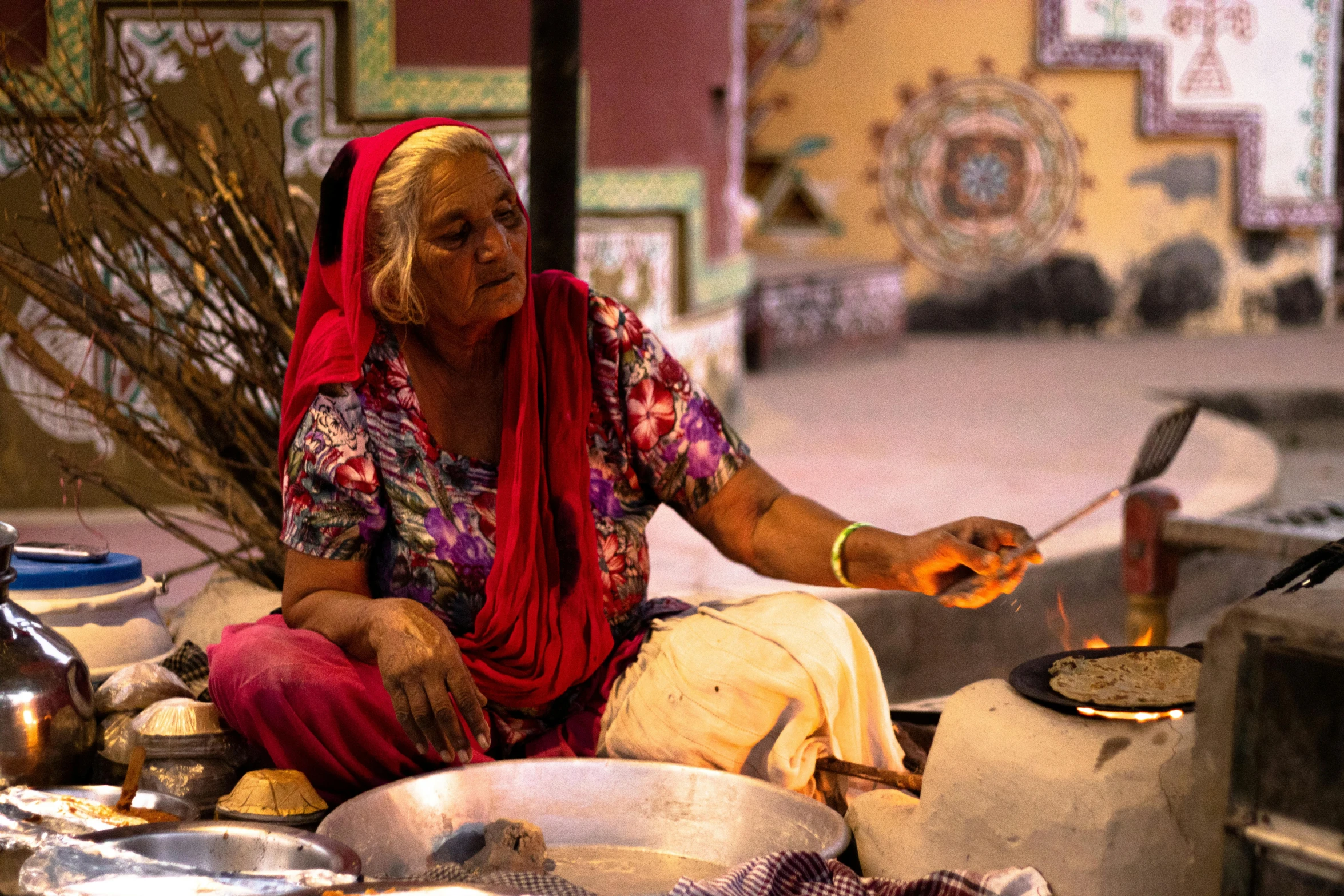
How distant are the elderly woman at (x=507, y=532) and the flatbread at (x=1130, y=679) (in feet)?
0.65

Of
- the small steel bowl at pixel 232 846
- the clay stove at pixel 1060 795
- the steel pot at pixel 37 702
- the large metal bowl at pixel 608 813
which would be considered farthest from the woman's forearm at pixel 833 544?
the steel pot at pixel 37 702

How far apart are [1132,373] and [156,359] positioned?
21.2ft

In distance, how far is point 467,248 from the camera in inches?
82.9

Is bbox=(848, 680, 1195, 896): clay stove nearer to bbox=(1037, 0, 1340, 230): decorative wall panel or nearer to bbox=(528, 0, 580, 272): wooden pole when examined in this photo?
bbox=(528, 0, 580, 272): wooden pole

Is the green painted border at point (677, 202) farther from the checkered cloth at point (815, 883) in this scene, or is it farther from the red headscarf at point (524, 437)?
the checkered cloth at point (815, 883)

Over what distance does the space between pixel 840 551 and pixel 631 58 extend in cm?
350

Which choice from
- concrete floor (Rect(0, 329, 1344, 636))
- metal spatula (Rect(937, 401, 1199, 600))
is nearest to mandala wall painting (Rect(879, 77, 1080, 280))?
concrete floor (Rect(0, 329, 1344, 636))

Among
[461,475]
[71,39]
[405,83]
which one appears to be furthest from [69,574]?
[405,83]

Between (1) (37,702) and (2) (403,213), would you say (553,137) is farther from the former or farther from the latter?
(1) (37,702)

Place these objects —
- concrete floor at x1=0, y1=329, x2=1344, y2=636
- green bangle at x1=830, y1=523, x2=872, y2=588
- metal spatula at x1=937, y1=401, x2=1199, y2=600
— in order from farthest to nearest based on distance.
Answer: concrete floor at x1=0, y1=329, x2=1344, y2=636
metal spatula at x1=937, y1=401, x2=1199, y2=600
green bangle at x1=830, y1=523, x2=872, y2=588

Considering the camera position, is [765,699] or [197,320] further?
[197,320]

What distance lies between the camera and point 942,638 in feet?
12.5

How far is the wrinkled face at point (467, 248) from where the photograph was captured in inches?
82.6

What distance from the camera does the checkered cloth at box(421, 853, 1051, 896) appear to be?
1693 millimetres
